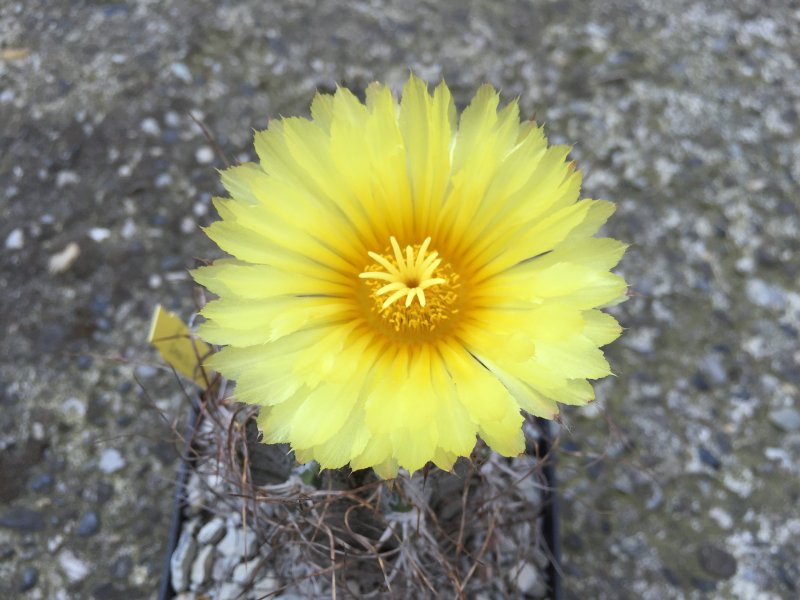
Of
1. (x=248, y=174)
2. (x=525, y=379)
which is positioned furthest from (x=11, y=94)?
(x=525, y=379)

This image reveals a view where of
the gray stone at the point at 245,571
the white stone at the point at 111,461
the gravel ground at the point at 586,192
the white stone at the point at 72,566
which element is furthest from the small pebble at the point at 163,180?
the gray stone at the point at 245,571

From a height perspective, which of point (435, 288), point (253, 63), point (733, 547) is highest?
point (435, 288)

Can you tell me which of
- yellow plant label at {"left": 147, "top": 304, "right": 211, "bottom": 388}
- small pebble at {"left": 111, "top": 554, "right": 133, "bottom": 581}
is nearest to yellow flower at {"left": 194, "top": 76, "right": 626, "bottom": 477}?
A: yellow plant label at {"left": 147, "top": 304, "right": 211, "bottom": 388}

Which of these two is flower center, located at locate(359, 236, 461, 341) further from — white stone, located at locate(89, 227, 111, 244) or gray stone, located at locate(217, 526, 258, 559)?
white stone, located at locate(89, 227, 111, 244)

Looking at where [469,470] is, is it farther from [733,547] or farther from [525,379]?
[733,547]

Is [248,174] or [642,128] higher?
[248,174]

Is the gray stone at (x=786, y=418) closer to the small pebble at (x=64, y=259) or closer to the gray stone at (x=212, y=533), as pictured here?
the gray stone at (x=212, y=533)
